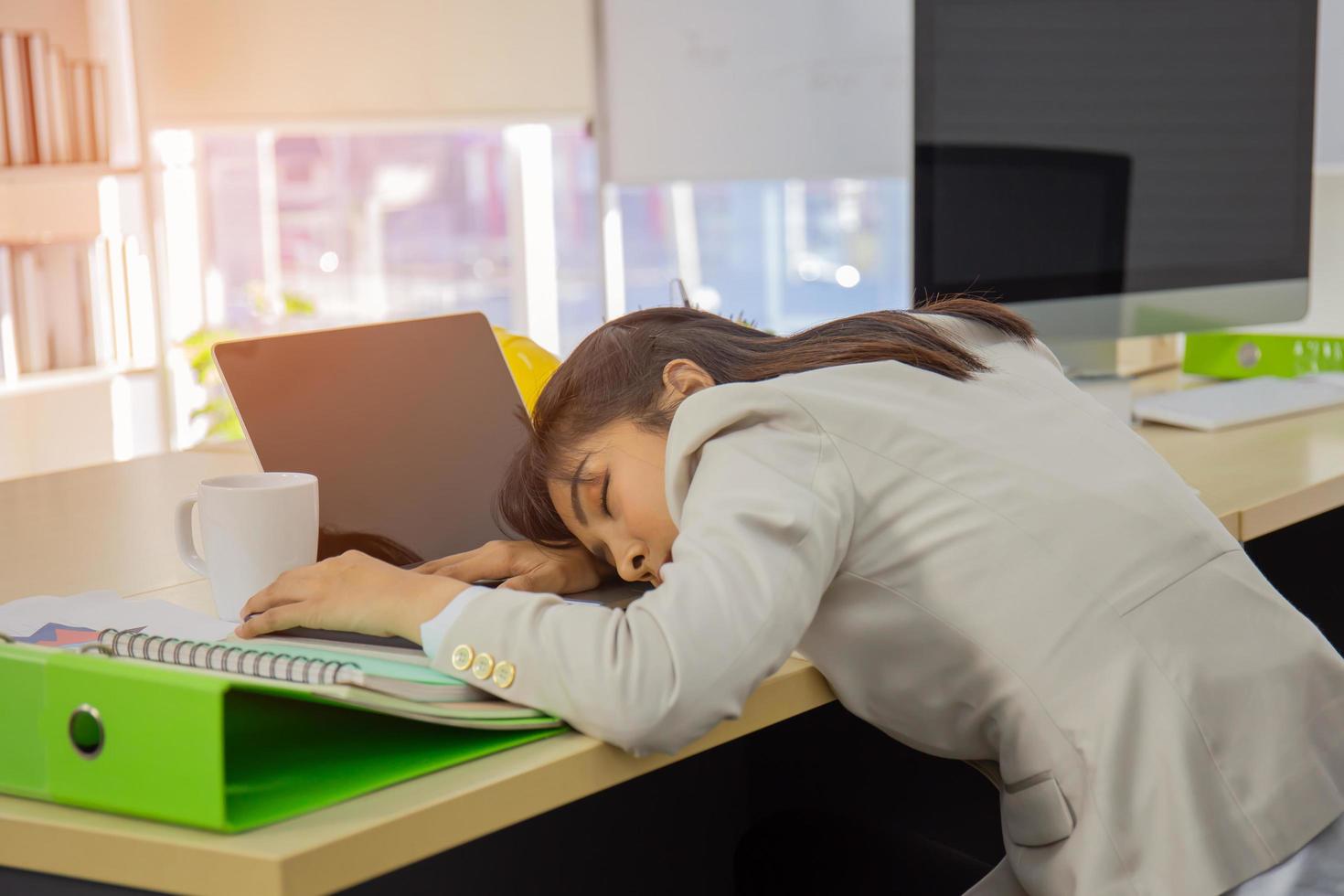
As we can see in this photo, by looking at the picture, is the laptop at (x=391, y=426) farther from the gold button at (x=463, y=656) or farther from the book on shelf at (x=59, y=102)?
the book on shelf at (x=59, y=102)

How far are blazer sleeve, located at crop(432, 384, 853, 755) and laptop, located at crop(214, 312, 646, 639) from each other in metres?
0.23

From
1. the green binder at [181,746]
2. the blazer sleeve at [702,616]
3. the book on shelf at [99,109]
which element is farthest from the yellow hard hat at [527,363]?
the book on shelf at [99,109]

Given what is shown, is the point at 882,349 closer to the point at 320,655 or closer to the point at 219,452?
the point at 320,655

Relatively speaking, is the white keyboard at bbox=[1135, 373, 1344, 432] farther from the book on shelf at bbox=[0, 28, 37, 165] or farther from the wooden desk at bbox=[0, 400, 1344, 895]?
the book on shelf at bbox=[0, 28, 37, 165]

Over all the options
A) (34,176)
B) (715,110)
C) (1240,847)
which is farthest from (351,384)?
(34,176)

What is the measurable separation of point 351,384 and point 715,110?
A: 8.09ft

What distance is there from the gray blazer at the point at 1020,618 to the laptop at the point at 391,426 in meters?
0.22

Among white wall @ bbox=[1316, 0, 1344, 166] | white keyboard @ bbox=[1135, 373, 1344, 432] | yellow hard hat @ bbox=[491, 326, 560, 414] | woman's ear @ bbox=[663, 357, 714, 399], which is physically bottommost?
white keyboard @ bbox=[1135, 373, 1344, 432]

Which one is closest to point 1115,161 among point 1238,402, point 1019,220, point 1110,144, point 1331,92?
point 1110,144

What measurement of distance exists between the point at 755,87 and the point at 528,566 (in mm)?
2594

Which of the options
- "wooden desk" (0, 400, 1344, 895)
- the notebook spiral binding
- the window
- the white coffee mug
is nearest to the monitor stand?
"wooden desk" (0, 400, 1344, 895)

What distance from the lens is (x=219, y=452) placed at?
5.77 ft

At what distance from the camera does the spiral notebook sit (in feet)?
2.07

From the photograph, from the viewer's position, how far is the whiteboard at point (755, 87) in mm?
3305
